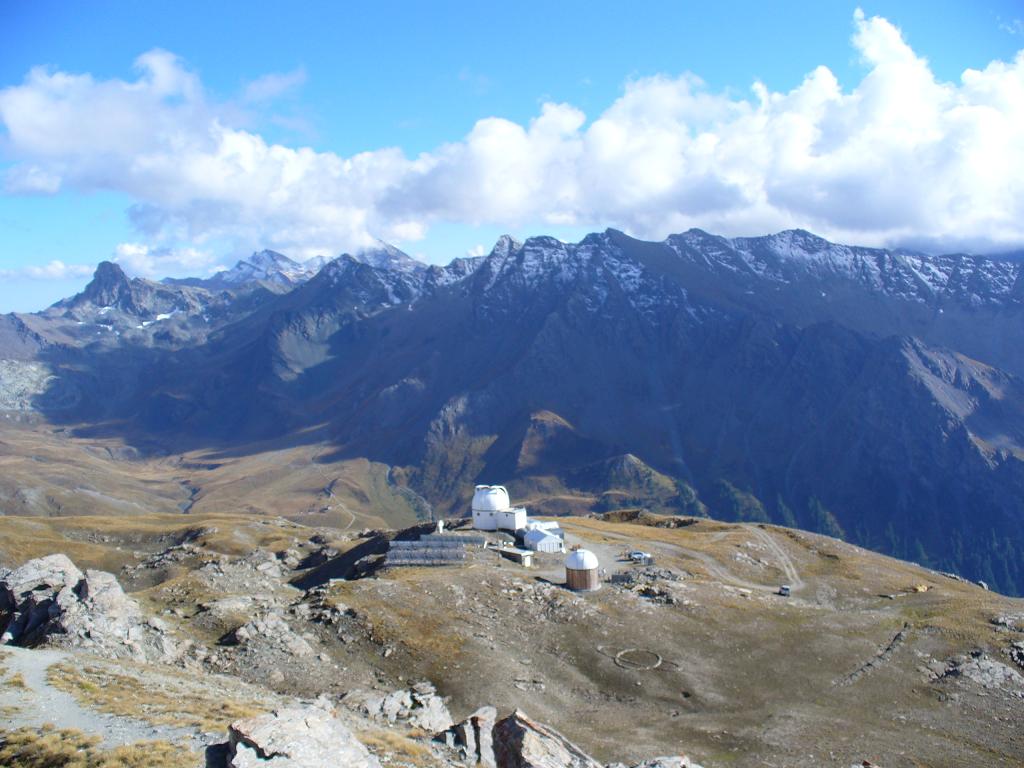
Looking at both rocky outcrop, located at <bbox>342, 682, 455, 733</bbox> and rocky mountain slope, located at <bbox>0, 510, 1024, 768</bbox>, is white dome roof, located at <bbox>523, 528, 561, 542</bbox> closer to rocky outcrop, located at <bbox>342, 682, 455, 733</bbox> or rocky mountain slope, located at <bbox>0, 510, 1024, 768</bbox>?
rocky mountain slope, located at <bbox>0, 510, 1024, 768</bbox>

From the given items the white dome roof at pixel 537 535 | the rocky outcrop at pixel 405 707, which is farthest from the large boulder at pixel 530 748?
the white dome roof at pixel 537 535

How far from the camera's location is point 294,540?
142 metres

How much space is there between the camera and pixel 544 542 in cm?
9844

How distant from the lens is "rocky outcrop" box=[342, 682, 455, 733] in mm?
49125

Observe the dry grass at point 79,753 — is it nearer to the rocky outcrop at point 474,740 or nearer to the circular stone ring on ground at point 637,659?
the rocky outcrop at point 474,740

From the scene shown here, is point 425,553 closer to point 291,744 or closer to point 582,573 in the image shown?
point 582,573

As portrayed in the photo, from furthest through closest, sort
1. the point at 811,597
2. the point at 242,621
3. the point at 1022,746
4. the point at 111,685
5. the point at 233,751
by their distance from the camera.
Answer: the point at 811,597
the point at 242,621
the point at 1022,746
the point at 111,685
the point at 233,751

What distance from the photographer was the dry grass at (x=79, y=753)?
2858 centimetres

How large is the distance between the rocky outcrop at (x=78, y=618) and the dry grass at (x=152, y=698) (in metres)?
8.62

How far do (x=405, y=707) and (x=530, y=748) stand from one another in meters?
21.3

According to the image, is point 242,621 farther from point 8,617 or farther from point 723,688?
point 723,688

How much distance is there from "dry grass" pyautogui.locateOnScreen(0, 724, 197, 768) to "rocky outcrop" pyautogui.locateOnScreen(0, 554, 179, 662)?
21.7 metres

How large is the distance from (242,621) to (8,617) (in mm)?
17150

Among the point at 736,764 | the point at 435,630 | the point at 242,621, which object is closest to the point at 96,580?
the point at 242,621
